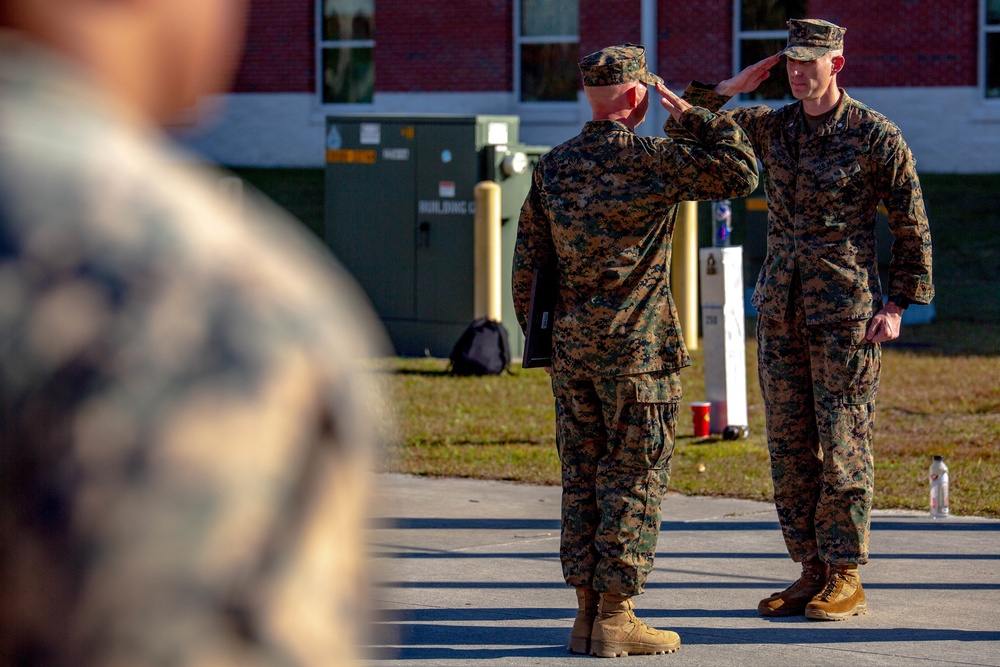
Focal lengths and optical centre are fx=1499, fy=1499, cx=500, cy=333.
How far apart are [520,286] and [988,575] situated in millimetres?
2482

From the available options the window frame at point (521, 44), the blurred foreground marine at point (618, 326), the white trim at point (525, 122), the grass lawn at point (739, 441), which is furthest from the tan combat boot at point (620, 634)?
the window frame at point (521, 44)

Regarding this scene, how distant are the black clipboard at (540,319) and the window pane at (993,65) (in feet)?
60.1

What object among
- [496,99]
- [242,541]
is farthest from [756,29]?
[242,541]

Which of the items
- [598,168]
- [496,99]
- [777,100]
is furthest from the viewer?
[496,99]

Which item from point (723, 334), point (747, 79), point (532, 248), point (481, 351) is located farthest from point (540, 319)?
point (481, 351)

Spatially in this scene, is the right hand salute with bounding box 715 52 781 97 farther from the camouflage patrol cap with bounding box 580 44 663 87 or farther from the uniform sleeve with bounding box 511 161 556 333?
the uniform sleeve with bounding box 511 161 556 333

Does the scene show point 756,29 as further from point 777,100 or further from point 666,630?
point 666,630

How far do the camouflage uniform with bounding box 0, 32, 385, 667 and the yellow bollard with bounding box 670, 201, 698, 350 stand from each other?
492 inches

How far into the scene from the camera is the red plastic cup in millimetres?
9688

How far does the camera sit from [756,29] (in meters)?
23.3

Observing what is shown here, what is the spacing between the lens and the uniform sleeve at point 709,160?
5172 mm

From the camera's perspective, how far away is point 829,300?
5629 millimetres

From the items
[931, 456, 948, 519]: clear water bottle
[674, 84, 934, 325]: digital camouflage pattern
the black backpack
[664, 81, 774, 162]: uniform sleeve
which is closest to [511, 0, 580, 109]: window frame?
the black backpack

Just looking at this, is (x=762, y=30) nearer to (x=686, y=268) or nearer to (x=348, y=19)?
(x=348, y=19)
